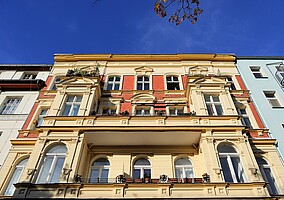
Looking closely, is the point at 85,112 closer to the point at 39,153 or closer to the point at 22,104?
the point at 39,153

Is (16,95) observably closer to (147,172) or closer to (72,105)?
(72,105)

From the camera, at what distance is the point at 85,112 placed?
14891 mm

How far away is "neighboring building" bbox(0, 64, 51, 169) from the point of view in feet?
51.7

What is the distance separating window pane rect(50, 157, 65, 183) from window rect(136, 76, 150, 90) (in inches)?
351

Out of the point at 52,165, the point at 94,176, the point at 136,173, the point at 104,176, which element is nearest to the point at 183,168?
the point at 136,173

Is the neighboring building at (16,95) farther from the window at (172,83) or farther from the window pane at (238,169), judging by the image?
the window pane at (238,169)

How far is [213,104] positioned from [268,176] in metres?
5.07

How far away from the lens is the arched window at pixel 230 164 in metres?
11.6

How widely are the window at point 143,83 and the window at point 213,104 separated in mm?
5137

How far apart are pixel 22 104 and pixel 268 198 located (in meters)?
16.5

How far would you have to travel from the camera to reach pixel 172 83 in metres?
20.0

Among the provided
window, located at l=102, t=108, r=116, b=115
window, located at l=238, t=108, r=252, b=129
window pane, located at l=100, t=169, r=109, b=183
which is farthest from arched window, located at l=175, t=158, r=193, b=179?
window, located at l=102, t=108, r=116, b=115

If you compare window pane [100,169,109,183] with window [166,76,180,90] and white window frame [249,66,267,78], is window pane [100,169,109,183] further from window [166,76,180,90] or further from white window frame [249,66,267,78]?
white window frame [249,66,267,78]

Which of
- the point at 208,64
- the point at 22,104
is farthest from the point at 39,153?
the point at 208,64
